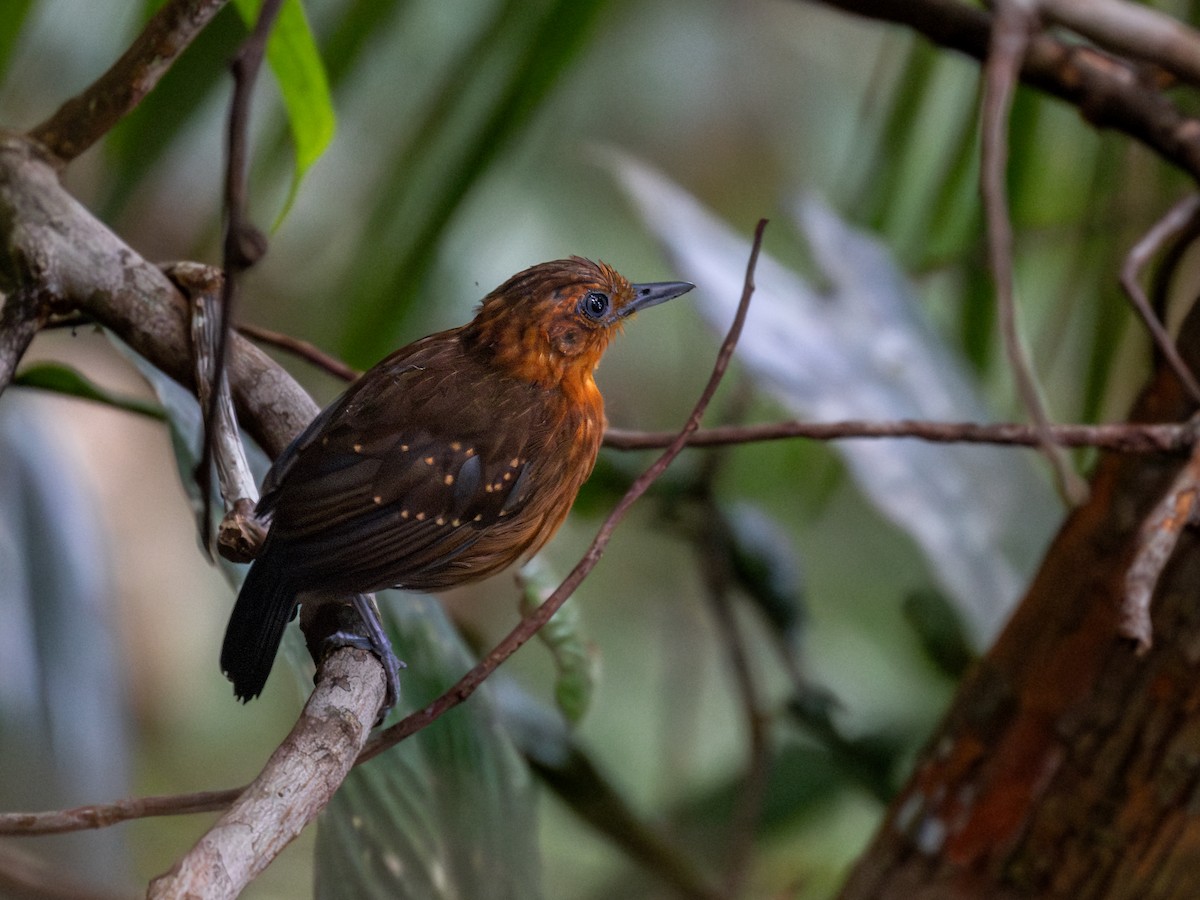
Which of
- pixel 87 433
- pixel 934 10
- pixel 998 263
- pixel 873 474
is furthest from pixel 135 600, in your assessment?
pixel 998 263

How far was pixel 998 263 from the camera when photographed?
78 centimetres

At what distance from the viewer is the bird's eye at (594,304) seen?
2.85 feet

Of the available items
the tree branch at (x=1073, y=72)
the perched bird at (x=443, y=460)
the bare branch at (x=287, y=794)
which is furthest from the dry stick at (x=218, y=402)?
the tree branch at (x=1073, y=72)

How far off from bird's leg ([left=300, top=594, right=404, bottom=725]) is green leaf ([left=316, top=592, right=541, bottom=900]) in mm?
135

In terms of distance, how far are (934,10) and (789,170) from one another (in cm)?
222

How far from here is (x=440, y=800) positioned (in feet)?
3.41

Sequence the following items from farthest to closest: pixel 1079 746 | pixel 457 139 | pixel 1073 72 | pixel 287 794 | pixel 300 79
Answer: pixel 457 139
pixel 1073 72
pixel 1079 746
pixel 300 79
pixel 287 794

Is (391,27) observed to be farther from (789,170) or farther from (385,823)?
(789,170)

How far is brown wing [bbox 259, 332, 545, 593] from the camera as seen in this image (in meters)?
0.80

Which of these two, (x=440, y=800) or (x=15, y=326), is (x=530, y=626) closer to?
(x=440, y=800)

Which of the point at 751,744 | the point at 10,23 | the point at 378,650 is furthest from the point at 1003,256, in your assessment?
the point at 751,744

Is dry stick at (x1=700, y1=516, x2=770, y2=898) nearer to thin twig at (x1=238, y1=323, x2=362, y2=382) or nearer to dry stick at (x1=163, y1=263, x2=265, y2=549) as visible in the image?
thin twig at (x1=238, y1=323, x2=362, y2=382)

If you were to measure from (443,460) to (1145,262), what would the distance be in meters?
0.94

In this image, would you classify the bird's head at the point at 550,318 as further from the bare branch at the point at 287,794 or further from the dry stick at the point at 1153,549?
the dry stick at the point at 1153,549
